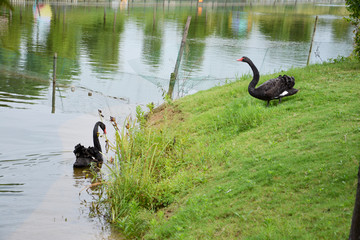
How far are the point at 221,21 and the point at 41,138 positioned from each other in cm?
4111

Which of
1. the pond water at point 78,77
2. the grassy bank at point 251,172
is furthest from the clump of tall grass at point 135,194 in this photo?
the pond water at point 78,77

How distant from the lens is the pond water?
8180 mm

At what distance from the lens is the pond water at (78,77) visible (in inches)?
322

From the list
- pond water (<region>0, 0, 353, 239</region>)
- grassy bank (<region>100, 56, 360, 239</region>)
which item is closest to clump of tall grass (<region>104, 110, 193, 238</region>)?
grassy bank (<region>100, 56, 360, 239</region>)

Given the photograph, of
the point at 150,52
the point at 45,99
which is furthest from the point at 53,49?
the point at 45,99

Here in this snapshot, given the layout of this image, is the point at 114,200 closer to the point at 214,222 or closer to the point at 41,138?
the point at 214,222

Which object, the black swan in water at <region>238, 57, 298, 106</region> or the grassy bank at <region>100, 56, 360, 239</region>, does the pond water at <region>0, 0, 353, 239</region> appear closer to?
the grassy bank at <region>100, 56, 360, 239</region>

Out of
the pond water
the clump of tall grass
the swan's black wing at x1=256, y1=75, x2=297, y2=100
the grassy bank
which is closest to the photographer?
the grassy bank

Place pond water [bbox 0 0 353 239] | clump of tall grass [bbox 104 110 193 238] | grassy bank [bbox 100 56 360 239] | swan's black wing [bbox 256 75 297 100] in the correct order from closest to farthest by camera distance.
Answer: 1. grassy bank [bbox 100 56 360 239]
2. clump of tall grass [bbox 104 110 193 238]
3. pond water [bbox 0 0 353 239]
4. swan's black wing [bbox 256 75 297 100]

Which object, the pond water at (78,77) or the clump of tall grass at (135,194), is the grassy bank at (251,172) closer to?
the clump of tall grass at (135,194)

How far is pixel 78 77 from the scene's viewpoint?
19.5m

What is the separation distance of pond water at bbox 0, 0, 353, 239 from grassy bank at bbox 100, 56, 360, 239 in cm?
96

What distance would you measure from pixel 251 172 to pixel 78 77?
14006 mm

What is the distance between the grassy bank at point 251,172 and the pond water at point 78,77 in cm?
96
